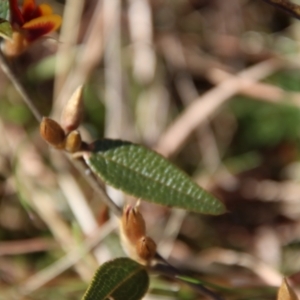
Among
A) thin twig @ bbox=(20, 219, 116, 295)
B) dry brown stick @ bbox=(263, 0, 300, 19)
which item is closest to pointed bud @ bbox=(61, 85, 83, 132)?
dry brown stick @ bbox=(263, 0, 300, 19)

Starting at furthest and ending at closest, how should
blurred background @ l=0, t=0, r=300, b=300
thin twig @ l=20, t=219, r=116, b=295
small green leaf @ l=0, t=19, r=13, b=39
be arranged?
blurred background @ l=0, t=0, r=300, b=300, thin twig @ l=20, t=219, r=116, b=295, small green leaf @ l=0, t=19, r=13, b=39

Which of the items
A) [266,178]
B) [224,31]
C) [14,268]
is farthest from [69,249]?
[224,31]

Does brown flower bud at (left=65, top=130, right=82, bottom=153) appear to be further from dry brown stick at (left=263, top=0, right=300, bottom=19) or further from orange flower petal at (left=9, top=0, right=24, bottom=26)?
dry brown stick at (left=263, top=0, right=300, bottom=19)

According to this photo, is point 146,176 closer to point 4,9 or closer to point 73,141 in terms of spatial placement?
point 73,141

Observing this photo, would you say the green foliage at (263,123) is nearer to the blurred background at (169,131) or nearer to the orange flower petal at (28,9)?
the blurred background at (169,131)

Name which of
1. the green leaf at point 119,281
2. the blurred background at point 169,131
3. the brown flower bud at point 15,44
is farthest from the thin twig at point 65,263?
the brown flower bud at point 15,44

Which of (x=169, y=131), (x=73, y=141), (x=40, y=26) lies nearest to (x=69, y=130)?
(x=73, y=141)
